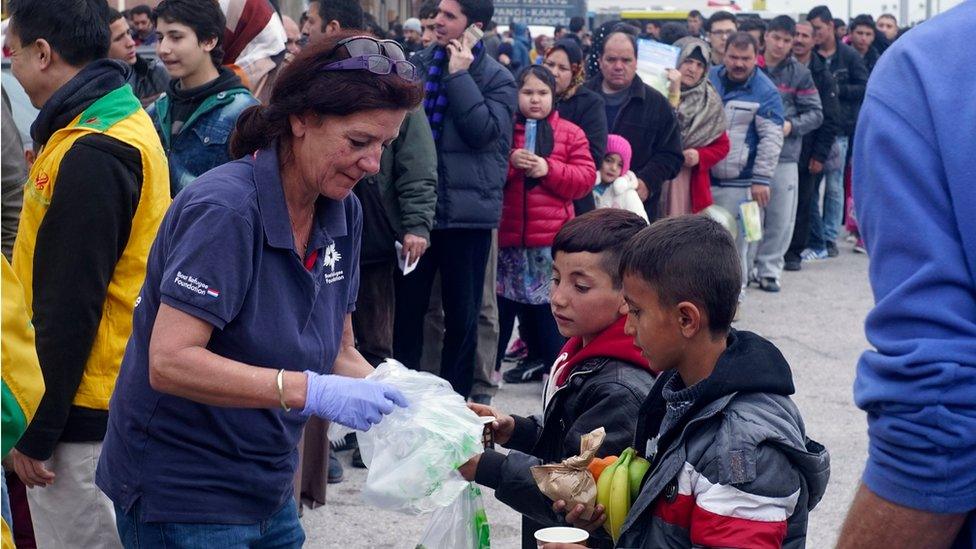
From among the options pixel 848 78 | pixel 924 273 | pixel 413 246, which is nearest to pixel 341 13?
pixel 413 246

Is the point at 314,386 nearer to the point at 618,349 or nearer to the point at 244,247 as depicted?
the point at 244,247

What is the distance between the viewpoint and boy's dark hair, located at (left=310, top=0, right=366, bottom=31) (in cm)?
611

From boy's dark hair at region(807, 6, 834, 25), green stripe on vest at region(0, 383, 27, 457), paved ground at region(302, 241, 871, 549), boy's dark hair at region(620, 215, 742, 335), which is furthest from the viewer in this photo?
boy's dark hair at region(807, 6, 834, 25)

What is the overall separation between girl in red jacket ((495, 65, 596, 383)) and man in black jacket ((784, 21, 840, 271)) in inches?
188

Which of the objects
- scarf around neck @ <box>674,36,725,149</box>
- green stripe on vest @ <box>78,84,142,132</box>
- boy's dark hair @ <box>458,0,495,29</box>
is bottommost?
scarf around neck @ <box>674,36,725,149</box>

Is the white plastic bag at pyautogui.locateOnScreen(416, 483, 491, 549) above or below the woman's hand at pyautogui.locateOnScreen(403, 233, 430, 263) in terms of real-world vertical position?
above

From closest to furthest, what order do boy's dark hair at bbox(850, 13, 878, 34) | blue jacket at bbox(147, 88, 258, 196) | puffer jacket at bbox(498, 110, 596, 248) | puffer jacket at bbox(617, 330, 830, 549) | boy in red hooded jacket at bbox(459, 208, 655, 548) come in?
puffer jacket at bbox(617, 330, 830, 549), boy in red hooded jacket at bbox(459, 208, 655, 548), blue jacket at bbox(147, 88, 258, 196), puffer jacket at bbox(498, 110, 596, 248), boy's dark hair at bbox(850, 13, 878, 34)

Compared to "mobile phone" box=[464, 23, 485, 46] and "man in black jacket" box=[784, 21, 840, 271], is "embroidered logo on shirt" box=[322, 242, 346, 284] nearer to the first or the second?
"mobile phone" box=[464, 23, 485, 46]

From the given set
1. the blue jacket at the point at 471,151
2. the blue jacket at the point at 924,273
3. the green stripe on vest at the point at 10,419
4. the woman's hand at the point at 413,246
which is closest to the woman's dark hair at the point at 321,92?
the green stripe on vest at the point at 10,419

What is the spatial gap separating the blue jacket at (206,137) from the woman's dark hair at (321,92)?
63.4 inches

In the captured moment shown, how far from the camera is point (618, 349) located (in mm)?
2975

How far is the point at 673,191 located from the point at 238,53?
423 cm

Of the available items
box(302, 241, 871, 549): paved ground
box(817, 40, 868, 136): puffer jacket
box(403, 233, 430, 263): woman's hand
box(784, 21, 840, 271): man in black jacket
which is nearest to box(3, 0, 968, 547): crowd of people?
box(302, 241, 871, 549): paved ground

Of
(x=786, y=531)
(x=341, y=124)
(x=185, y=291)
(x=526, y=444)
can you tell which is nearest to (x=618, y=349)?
(x=526, y=444)
